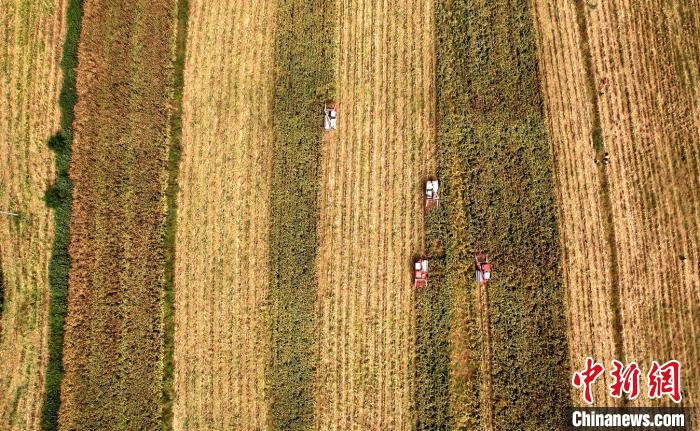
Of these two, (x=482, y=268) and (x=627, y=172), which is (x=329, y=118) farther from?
(x=627, y=172)

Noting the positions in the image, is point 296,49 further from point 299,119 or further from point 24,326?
point 24,326

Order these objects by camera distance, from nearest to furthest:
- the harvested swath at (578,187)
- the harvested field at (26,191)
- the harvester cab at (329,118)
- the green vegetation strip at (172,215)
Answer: the harvested field at (26,191), the green vegetation strip at (172,215), the harvested swath at (578,187), the harvester cab at (329,118)

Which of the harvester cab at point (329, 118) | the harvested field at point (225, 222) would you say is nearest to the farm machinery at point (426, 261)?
the harvester cab at point (329, 118)

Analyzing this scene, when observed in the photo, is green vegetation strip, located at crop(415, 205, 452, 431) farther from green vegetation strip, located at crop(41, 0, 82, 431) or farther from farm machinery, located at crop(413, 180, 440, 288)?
green vegetation strip, located at crop(41, 0, 82, 431)

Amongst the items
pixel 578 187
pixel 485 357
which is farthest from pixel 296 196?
pixel 578 187

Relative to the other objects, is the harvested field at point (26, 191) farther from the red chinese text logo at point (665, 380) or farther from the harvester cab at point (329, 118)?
the red chinese text logo at point (665, 380)

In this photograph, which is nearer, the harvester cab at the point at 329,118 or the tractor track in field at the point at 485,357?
the tractor track in field at the point at 485,357
